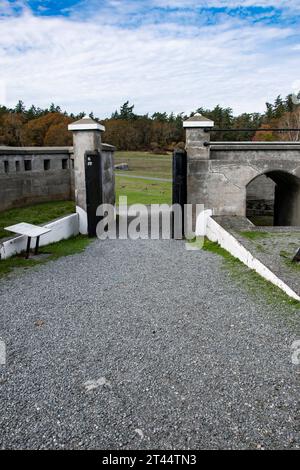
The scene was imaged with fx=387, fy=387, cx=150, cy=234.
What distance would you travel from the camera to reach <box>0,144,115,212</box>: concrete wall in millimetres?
12757

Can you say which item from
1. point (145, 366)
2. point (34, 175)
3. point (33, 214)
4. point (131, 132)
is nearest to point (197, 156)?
point (33, 214)

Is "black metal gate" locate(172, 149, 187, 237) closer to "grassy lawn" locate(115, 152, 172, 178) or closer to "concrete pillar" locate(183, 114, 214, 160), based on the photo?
"concrete pillar" locate(183, 114, 214, 160)

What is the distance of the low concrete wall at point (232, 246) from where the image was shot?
609 centimetres

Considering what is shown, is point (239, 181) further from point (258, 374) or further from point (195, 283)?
point (258, 374)

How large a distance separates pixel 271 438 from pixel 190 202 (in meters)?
8.54

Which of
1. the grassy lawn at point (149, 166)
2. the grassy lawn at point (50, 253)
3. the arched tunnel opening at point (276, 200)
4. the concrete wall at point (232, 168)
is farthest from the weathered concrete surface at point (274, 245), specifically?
the grassy lawn at point (149, 166)

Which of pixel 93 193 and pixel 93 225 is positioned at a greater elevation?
pixel 93 193

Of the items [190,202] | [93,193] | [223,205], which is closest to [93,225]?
[93,193]

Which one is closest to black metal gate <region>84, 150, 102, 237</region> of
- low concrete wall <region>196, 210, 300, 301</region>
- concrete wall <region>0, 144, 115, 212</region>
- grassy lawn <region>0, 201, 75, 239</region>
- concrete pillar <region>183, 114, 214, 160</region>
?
grassy lawn <region>0, 201, 75, 239</region>

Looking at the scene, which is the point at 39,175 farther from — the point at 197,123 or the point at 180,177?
the point at 197,123

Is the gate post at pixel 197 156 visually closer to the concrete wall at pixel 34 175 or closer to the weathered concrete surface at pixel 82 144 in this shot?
the weathered concrete surface at pixel 82 144

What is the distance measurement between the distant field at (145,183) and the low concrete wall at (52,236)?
7.07 m

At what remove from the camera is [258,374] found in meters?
3.84

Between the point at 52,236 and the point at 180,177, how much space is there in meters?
3.85
